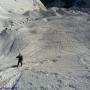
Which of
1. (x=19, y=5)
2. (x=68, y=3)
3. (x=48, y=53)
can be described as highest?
(x=48, y=53)

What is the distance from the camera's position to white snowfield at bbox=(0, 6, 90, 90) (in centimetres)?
1825

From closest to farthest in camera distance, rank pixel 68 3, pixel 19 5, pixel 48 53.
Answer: pixel 48 53, pixel 19 5, pixel 68 3

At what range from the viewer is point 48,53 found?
23500 millimetres

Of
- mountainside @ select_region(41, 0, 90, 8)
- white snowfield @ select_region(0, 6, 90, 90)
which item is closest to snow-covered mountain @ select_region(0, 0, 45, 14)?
white snowfield @ select_region(0, 6, 90, 90)

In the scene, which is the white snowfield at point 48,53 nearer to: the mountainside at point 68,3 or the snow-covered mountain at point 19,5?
the snow-covered mountain at point 19,5

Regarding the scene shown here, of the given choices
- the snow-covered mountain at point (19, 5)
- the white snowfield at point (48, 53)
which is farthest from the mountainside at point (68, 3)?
the white snowfield at point (48, 53)

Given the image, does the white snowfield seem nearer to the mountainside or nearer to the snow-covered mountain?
the snow-covered mountain

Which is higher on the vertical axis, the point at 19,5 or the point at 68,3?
the point at 19,5

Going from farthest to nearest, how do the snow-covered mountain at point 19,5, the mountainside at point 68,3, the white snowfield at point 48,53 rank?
the mountainside at point 68,3, the snow-covered mountain at point 19,5, the white snowfield at point 48,53

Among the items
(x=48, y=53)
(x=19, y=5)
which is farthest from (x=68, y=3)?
(x=48, y=53)

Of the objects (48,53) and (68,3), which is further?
(68,3)

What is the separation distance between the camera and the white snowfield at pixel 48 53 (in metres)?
18.2

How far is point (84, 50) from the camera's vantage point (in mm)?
23297

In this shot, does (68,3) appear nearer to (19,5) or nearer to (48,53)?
(19,5)
